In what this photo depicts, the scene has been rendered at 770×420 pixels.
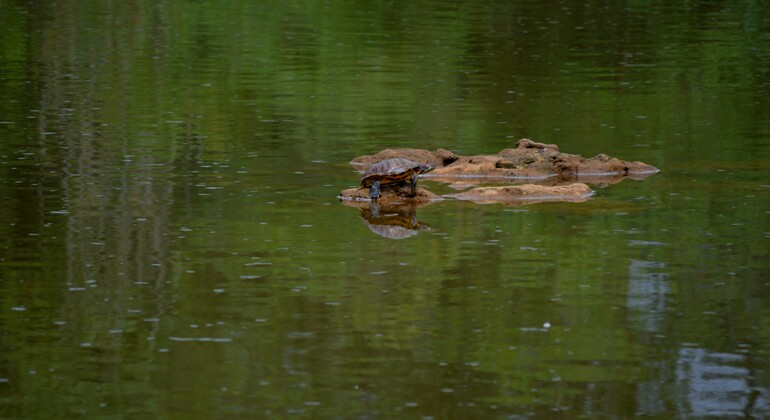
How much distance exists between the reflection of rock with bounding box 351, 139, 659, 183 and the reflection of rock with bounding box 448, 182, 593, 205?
135 centimetres

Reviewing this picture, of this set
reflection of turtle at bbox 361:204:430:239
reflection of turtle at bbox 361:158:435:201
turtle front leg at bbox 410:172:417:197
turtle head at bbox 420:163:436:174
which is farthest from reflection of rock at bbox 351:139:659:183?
reflection of turtle at bbox 361:204:430:239

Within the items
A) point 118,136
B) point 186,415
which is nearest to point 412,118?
point 118,136

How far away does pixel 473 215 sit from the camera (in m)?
16.2


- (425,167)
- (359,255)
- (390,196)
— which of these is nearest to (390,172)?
(390,196)

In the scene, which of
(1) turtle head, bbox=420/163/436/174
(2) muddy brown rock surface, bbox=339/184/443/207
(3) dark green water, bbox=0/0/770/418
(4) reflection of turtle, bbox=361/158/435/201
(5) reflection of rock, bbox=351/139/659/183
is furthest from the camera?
(5) reflection of rock, bbox=351/139/659/183

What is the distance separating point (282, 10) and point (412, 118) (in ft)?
85.5

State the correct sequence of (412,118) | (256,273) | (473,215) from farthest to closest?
(412,118)
(473,215)
(256,273)

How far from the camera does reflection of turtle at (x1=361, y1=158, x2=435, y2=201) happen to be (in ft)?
55.8

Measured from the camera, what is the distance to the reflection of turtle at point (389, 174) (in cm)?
1702

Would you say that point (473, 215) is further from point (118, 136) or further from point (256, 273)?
point (118, 136)

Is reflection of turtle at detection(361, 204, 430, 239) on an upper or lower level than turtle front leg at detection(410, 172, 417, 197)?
lower

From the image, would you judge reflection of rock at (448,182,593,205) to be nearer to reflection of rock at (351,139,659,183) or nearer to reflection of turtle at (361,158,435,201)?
reflection of turtle at (361,158,435,201)

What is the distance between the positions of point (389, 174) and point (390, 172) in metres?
0.02

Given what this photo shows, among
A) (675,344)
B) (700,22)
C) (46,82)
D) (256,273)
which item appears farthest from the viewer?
(700,22)
